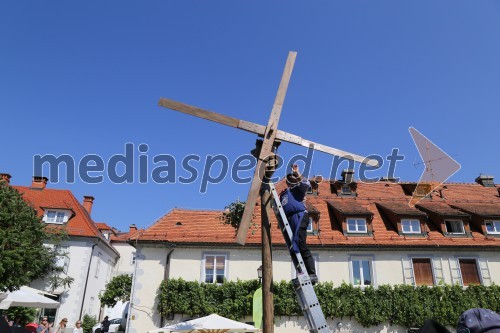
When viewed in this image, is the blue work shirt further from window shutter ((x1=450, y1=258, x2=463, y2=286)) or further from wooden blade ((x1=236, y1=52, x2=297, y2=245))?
window shutter ((x1=450, y1=258, x2=463, y2=286))

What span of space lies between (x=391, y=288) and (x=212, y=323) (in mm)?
10676

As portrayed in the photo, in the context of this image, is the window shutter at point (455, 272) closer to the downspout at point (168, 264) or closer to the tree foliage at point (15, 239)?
the downspout at point (168, 264)

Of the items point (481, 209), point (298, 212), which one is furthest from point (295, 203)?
point (481, 209)

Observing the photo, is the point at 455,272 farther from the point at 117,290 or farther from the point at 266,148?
the point at 117,290

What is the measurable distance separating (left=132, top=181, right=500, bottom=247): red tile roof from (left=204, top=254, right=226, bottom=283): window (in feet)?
2.93

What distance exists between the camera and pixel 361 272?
64.3 feet

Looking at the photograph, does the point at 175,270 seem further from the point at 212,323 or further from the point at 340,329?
the point at 340,329

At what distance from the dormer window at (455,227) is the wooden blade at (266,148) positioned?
1819 centimetres

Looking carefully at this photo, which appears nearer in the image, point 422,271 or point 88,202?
point 422,271

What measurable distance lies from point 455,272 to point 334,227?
702 centimetres

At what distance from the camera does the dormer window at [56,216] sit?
28.2 m

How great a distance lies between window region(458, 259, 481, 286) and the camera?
64.2ft

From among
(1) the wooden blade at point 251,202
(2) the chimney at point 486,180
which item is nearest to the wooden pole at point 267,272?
(1) the wooden blade at point 251,202

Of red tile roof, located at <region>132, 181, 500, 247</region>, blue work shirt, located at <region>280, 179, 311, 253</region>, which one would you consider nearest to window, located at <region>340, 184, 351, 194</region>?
red tile roof, located at <region>132, 181, 500, 247</region>
